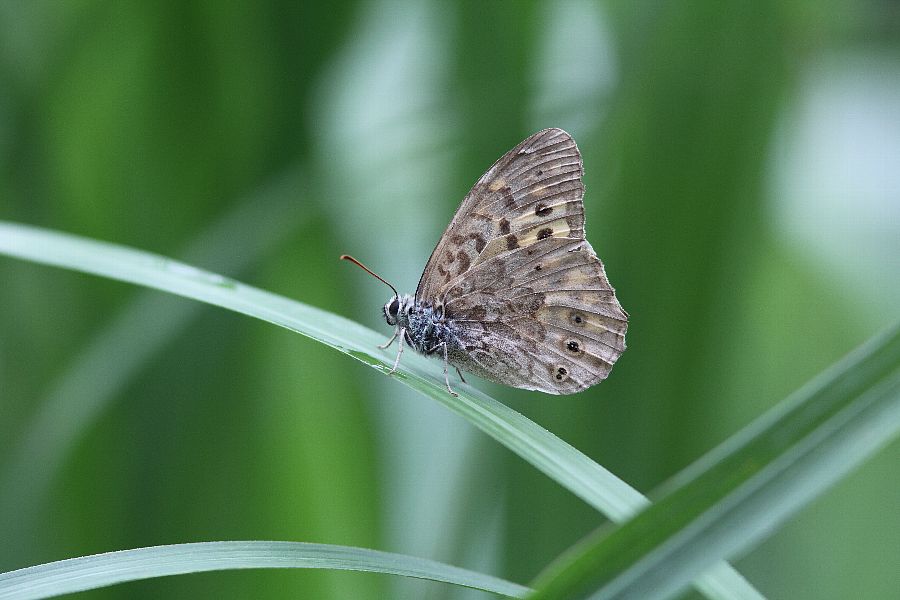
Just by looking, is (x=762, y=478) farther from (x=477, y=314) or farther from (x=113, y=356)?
(x=113, y=356)

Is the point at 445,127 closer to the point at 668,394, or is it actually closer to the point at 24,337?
the point at 668,394

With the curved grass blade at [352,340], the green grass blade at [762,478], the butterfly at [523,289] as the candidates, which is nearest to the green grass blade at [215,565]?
the curved grass blade at [352,340]

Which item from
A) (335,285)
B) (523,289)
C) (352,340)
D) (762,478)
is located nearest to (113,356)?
(335,285)

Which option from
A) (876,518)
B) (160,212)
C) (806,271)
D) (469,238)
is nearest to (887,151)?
(806,271)

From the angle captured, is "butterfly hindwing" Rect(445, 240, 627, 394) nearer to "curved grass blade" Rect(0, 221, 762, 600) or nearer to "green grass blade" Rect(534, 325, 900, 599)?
"curved grass blade" Rect(0, 221, 762, 600)

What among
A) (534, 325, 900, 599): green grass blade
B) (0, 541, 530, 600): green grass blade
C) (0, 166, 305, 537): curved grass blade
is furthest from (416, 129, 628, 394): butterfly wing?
(534, 325, 900, 599): green grass blade
